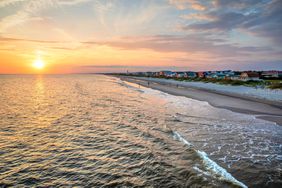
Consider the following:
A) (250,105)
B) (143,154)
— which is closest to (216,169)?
(143,154)

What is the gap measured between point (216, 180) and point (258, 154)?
148 inches

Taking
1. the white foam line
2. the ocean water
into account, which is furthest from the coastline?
the white foam line

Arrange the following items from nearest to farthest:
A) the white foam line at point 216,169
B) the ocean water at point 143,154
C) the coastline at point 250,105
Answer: the white foam line at point 216,169, the ocean water at point 143,154, the coastline at point 250,105

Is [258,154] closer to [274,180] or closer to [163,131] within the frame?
[274,180]

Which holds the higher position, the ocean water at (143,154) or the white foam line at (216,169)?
the white foam line at (216,169)

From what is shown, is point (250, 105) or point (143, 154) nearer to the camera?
point (143, 154)

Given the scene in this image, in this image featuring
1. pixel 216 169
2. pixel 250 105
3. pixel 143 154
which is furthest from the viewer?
pixel 250 105

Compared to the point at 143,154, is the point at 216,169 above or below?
above

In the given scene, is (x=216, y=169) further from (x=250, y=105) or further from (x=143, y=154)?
(x=250, y=105)

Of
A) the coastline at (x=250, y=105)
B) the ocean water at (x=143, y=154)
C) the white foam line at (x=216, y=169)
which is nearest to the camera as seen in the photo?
the white foam line at (x=216, y=169)

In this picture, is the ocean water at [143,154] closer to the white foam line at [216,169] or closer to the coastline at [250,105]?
the white foam line at [216,169]

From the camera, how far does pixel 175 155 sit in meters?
8.73

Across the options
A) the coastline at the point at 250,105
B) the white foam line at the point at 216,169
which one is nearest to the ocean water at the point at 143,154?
the white foam line at the point at 216,169

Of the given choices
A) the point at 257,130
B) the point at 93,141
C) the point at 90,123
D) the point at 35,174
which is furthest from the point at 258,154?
the point at 90,123
